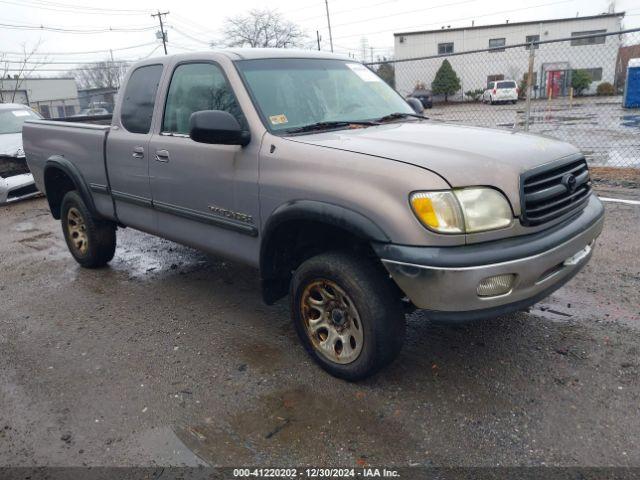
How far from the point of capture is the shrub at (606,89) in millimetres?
36156

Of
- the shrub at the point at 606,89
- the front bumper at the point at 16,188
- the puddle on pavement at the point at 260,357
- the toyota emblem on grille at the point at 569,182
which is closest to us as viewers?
the toyota emblem on grille at the point at 569,182

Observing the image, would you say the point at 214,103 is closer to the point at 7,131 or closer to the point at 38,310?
the point at 38,310

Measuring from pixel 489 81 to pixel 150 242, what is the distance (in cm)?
3790

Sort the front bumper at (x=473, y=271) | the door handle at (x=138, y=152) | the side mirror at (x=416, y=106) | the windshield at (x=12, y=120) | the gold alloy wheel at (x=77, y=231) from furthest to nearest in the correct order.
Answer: the windshield at (x=12, y=120), the gold alloy wheel at (x=77, y=231), the side mirror at (x=416, y=106), the door handle at (x=138, y=152), the front bumper at (x=473, y=271)

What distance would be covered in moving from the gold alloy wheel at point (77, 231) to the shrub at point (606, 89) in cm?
3946

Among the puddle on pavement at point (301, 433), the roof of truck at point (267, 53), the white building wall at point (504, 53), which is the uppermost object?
the white building wall at point (504, 53)

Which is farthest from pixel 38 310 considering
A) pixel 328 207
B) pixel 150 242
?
pixel 328 207

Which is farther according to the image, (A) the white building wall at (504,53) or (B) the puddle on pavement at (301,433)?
(A) the white building wall at (504,53)

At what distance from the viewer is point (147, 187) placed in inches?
165

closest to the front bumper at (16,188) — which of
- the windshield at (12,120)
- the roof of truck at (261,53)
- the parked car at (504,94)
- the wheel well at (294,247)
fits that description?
the windshield at (12,120)

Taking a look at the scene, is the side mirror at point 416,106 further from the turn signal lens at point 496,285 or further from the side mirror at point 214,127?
the turn signal lens at point 496,285

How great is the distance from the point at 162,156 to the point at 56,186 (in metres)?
2.35

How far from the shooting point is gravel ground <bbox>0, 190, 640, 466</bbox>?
255cm

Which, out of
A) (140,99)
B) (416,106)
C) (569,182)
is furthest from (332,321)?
(140,99)
